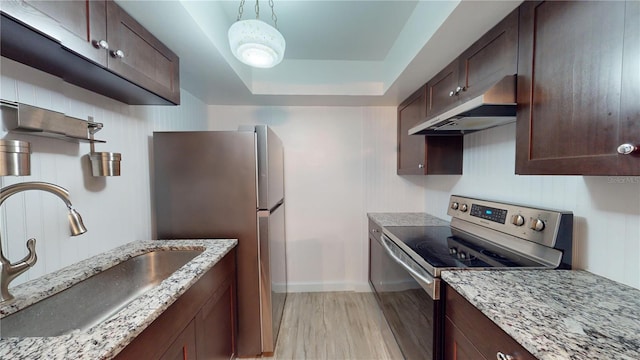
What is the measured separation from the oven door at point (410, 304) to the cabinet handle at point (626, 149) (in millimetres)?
772

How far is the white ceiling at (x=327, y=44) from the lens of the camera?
115cm

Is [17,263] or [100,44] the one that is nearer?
[17,263]

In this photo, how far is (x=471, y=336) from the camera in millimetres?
914

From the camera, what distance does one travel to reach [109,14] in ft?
3.23

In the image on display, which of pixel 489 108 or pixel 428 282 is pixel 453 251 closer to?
pixel 428 282

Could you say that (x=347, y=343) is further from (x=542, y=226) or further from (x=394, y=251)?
(x=542, y=226)

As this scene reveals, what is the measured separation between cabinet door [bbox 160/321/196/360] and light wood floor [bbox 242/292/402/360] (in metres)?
0.90

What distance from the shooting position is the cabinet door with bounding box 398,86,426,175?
6.62 ft

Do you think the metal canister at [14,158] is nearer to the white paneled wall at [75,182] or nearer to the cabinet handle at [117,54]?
the white paneled wall at [75,182]

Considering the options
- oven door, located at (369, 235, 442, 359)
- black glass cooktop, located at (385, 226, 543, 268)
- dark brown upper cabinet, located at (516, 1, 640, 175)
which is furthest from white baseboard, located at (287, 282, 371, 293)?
dark brown upper cabinet, located at (516, 1, 640, 175)

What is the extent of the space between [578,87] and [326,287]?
8.41ft

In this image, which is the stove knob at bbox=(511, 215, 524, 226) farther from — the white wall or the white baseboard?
the white baseboard

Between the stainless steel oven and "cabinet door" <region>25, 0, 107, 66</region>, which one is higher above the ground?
"cabinet door" <region>25, 0, 107, 66</region>

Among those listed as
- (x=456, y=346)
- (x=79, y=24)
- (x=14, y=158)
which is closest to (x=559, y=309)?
(x=456, y=346)
